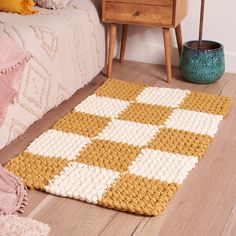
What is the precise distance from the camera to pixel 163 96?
8.86 feet

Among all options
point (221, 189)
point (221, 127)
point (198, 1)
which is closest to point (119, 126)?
point (221, 127)

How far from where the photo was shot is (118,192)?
188cm

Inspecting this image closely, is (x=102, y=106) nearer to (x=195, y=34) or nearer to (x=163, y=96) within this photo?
(x=163, y=96)

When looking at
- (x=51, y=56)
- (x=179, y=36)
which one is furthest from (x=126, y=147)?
(x=179, y=36)

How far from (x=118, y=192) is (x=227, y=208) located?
1.28 feet

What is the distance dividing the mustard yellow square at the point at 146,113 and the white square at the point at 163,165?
11.7 inches

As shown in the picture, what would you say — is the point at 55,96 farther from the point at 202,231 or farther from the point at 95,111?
the point at 202,231

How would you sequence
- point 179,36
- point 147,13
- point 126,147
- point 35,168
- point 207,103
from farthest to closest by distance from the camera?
point 179,36, point 147,13, point 207,103, point 126,147, point 35,168

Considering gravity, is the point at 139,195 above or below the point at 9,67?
below

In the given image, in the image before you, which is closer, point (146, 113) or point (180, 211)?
point (180, 211)

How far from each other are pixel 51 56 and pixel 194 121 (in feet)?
2.39

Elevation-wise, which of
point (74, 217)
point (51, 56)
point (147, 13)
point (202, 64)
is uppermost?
point (147, 13)

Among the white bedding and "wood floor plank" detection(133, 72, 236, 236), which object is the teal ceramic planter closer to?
the white bedding

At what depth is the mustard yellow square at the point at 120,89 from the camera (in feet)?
8.86
